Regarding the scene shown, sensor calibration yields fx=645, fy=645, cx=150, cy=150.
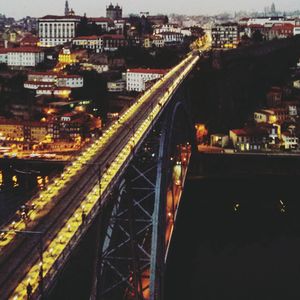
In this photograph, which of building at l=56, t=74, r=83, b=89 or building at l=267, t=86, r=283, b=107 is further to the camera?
building at l=56, t=74, r=83, b=89

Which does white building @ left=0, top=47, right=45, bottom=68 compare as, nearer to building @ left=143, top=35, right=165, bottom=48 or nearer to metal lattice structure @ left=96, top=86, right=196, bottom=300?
building @ left=143, top=35, right=165, bottom=48

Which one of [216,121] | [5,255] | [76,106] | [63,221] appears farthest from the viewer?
[76,106]

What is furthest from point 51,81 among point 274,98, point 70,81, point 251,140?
point 251,140

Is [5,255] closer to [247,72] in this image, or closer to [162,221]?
[162,221]

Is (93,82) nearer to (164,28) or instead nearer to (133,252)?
(164,28)

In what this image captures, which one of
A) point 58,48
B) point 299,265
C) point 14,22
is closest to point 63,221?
point 299,265

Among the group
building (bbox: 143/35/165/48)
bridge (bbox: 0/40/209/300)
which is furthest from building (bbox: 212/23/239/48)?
bridge (bbox: 0/40/209/300)

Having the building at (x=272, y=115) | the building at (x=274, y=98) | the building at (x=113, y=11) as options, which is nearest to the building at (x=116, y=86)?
the building at (x=274, y=98)
